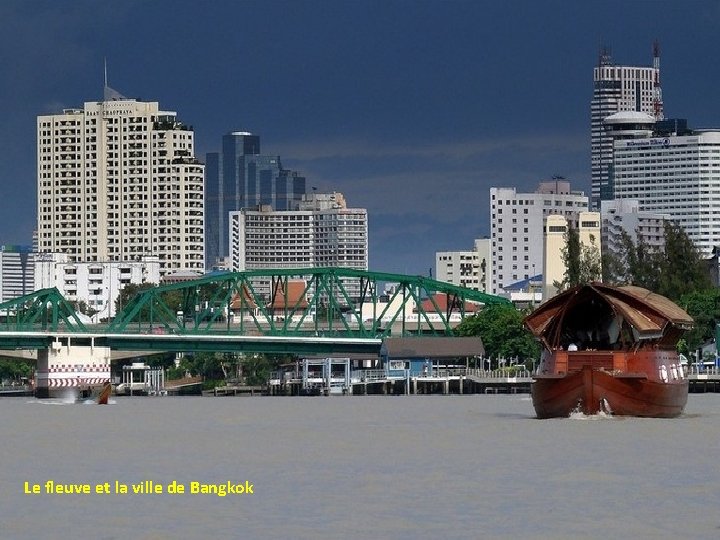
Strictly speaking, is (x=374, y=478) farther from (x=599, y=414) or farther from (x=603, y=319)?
(x=603, y=319)

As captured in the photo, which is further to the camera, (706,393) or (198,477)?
(706,393)

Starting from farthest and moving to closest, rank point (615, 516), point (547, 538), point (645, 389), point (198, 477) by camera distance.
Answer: point (645, 389) < point (198, 477) < point (615, 516) < point (547, 538)

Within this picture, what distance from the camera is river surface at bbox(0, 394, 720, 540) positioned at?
55031 millimetres

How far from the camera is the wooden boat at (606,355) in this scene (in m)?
105

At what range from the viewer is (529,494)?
207 feet

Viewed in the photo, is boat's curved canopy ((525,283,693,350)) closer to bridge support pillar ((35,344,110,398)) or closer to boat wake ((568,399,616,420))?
boat wake ((568,399,616,420))

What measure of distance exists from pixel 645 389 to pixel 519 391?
85.3 meters

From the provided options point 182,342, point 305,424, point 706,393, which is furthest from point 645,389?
point 182,342

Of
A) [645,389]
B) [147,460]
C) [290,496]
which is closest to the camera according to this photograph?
[290,496]

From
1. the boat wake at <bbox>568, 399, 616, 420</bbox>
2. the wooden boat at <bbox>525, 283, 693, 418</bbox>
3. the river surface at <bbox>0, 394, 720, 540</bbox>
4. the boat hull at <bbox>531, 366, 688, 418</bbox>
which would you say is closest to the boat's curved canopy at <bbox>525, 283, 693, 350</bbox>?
the wooden boat at <bbox>525, 283, 693, 418</bbox>

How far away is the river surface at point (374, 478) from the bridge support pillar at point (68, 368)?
80750 millimetres

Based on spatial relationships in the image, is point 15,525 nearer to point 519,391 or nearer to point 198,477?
point 198,477

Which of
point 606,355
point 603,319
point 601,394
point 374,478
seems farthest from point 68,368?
point 374,478

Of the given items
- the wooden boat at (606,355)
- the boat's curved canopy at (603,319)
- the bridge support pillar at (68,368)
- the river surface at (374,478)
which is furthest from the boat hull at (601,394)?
the bridge support pillar at (68,368)
